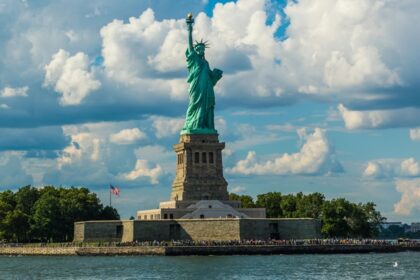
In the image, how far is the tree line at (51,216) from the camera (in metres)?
115

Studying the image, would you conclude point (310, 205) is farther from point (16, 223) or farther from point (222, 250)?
point (16, 223)

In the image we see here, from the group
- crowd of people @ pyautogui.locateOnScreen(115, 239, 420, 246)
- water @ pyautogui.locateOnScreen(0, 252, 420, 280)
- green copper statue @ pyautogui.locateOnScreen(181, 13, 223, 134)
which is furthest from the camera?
green copper statue @ pyautogui.locateOnScreen(181, 13, 223, 134)

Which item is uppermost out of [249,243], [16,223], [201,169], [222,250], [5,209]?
[201,169]

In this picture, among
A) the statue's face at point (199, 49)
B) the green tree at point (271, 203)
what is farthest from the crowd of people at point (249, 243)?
the green tree at point (271, 203)

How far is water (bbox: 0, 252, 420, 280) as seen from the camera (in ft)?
234

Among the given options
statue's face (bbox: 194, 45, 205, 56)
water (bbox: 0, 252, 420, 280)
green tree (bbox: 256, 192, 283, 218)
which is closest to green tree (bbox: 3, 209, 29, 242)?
water (bbox: 0, 252, 420, 280)

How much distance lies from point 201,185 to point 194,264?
28075 millimetres

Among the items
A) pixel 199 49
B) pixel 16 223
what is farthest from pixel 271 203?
pixel 16 223

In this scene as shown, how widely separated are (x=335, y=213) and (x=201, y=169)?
55.9ft

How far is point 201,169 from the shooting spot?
11012 cm

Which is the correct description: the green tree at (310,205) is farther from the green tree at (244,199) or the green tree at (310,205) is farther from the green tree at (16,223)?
the green tree at (16,223)

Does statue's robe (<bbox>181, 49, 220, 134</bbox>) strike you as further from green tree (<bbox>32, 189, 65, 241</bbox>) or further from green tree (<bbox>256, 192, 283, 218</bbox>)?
green tree (<bbox>256, 192, 283, 218</bbox>)

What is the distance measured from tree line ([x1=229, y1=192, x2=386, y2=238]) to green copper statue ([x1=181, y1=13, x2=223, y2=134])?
53.0 ft

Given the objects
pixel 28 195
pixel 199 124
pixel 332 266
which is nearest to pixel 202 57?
pixel 199 124
